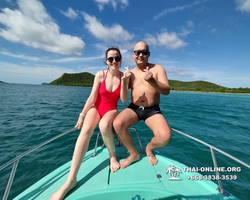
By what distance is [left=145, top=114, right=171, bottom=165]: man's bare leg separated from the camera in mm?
2150

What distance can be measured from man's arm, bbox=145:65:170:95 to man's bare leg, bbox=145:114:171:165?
508 millimetres

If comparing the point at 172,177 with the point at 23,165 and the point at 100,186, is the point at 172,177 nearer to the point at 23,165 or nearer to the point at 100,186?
the point at 100,186

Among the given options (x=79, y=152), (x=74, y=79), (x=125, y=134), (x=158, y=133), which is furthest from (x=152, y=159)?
(x=74, y=79)

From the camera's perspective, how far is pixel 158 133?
2.21 meters

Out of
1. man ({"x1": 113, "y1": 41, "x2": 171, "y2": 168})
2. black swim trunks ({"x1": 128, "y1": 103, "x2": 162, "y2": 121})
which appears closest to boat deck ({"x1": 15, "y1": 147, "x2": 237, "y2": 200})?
man ({"x1": 113, "y1": 41, "x2": 171, "y2": 168})

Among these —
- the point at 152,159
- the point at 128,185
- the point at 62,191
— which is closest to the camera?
the point at 62,191

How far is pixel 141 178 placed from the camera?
6.37 ft

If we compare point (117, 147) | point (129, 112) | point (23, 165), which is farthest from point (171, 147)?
point (23, 165)

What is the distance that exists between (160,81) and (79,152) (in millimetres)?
1954

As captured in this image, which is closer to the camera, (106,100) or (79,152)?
(79,152)

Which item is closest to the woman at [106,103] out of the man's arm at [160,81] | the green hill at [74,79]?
the man's arm at [160,81]

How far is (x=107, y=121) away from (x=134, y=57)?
1.55m

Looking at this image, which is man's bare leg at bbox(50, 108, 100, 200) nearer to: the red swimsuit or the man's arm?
the red swimsuit

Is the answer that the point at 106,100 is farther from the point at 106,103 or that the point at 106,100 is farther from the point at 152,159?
the point at 152,159
